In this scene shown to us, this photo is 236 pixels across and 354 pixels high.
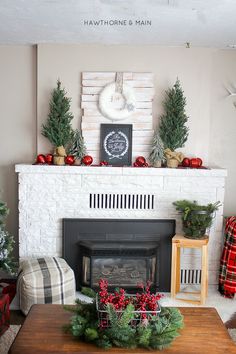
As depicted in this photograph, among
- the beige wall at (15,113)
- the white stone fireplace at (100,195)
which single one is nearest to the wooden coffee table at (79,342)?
the white stone fireplace at (100,195)

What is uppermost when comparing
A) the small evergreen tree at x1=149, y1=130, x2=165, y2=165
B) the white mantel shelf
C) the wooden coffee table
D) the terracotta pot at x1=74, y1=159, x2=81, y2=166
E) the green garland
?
the small evergreen tree at x1=149, y1=130, x2=165, y2=165

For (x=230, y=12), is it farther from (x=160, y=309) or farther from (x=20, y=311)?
(x=20, y=311)

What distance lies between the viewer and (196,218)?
3.72 m

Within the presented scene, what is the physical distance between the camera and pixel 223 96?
419 cm

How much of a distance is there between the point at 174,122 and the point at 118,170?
70cm

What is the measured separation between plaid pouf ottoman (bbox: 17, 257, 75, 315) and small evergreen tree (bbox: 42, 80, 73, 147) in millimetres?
1182

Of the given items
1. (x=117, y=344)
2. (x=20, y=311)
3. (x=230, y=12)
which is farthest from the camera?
(x=20, y=311)

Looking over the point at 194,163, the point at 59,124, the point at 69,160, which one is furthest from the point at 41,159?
the point at 194,163

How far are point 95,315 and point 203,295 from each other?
1.71 meters

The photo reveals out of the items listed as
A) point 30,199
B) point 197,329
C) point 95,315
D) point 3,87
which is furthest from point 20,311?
point 3,87

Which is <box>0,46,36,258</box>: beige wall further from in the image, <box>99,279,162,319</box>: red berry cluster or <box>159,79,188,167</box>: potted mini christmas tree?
<box>99,279,162,319</box>: red berry cluster

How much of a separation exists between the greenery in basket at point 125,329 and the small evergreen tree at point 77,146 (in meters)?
1.99

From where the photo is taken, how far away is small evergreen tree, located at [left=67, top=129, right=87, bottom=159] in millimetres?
4027

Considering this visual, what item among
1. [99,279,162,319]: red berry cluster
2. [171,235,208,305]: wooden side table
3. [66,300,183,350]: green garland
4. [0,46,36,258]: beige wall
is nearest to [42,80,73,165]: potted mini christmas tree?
[0,46,36,258]: beige wall
